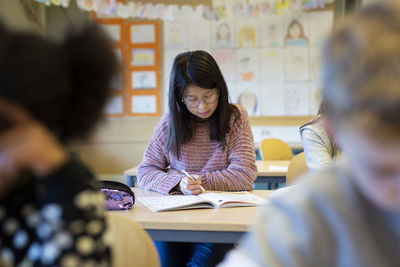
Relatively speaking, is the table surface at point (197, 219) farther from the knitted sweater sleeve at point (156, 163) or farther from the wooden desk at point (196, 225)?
the knitted sweater sleeve at point (156, 163)

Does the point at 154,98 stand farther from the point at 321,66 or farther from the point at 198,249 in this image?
the point at 321,66

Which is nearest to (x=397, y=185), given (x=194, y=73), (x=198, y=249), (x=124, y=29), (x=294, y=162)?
(x=198, y=249)

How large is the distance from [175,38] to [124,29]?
1.81 ft

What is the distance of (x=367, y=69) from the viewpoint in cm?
38

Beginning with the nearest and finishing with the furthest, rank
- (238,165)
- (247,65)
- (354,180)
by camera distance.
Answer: (354,180), (238,165), (247,65)

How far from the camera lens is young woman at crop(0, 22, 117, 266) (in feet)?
1.38

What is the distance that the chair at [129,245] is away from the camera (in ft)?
2.14

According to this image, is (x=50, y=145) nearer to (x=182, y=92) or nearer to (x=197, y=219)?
(x=197, y=219)

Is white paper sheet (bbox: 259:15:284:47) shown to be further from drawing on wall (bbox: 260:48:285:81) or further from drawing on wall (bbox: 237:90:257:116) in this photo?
drawing on wall (bbox: 237:90:257:116)

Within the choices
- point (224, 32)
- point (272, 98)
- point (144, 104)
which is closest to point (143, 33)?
point (144, 104)

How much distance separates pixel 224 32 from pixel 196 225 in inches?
125

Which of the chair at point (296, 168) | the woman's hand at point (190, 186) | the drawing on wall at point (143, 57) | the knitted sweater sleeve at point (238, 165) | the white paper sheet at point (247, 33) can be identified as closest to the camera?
the woman's hand at point (190, 186)

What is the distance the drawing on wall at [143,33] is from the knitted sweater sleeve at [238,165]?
2581 millimetres

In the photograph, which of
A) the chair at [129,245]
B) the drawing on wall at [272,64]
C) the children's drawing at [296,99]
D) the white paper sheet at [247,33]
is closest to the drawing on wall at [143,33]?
the white paper sheet at [247,33]
